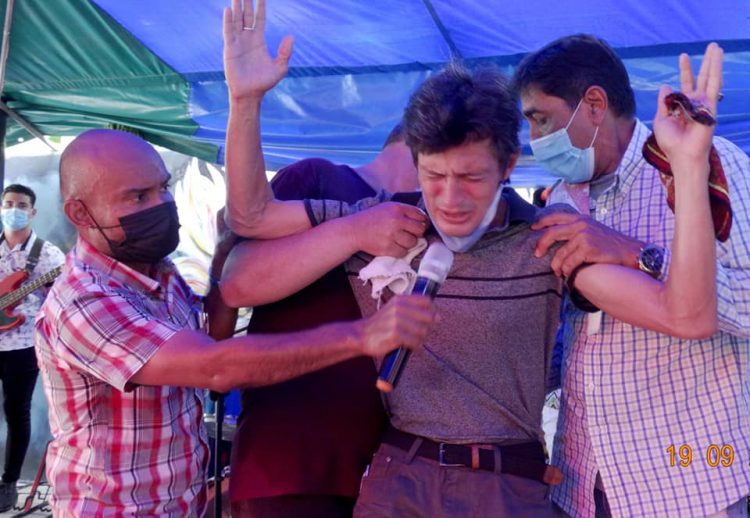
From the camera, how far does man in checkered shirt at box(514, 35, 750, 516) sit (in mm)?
1939

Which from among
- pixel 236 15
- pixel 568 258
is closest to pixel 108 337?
pixel 236 15

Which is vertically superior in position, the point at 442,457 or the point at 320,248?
the point at 320,248

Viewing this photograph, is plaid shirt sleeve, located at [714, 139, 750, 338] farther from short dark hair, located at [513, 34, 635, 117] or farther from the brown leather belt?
the brown leather belt

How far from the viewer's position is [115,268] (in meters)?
2.28

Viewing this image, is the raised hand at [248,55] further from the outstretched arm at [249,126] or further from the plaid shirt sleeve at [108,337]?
the plaid shirt sleeve at [108,337]

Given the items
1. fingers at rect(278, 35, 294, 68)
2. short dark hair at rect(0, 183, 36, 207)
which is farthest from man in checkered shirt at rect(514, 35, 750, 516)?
short dark hair at rect(0, 183, 36, 207)

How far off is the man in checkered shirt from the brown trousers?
0.30m

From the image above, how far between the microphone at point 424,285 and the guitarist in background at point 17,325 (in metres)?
5.39

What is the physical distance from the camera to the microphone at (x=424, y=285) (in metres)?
1.61

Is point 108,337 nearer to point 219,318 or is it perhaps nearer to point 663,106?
point 219,318

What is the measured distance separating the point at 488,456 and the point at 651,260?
0.61 metres

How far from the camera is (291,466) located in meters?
2.10

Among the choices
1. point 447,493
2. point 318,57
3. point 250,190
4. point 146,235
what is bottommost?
point 447,493

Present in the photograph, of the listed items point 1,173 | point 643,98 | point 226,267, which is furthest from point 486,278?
point 1,173
